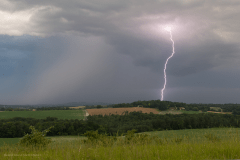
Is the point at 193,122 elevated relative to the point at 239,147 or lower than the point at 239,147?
lower

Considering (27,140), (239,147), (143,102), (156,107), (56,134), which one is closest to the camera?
(239,147)

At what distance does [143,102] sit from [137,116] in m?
22.9

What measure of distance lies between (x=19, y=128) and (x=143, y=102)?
185 feet

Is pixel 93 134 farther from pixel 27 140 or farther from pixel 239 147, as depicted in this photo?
pixel 239 147

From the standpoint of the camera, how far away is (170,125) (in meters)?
34.8

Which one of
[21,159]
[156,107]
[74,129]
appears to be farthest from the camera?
[156,107]

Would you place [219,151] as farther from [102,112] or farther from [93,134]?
[102,112]

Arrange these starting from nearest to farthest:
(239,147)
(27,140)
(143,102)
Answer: (239,147)
(27,140)
(143,102)

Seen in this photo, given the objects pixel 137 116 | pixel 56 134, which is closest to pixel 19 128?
pixel 56 134

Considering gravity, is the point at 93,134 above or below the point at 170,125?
above

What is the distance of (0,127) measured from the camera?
88.6 ft

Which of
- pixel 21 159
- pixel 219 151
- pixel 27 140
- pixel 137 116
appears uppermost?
pixel 219 151

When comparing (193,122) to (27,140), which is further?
(193,122)

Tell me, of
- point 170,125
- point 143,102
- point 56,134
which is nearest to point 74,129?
point 56,134
